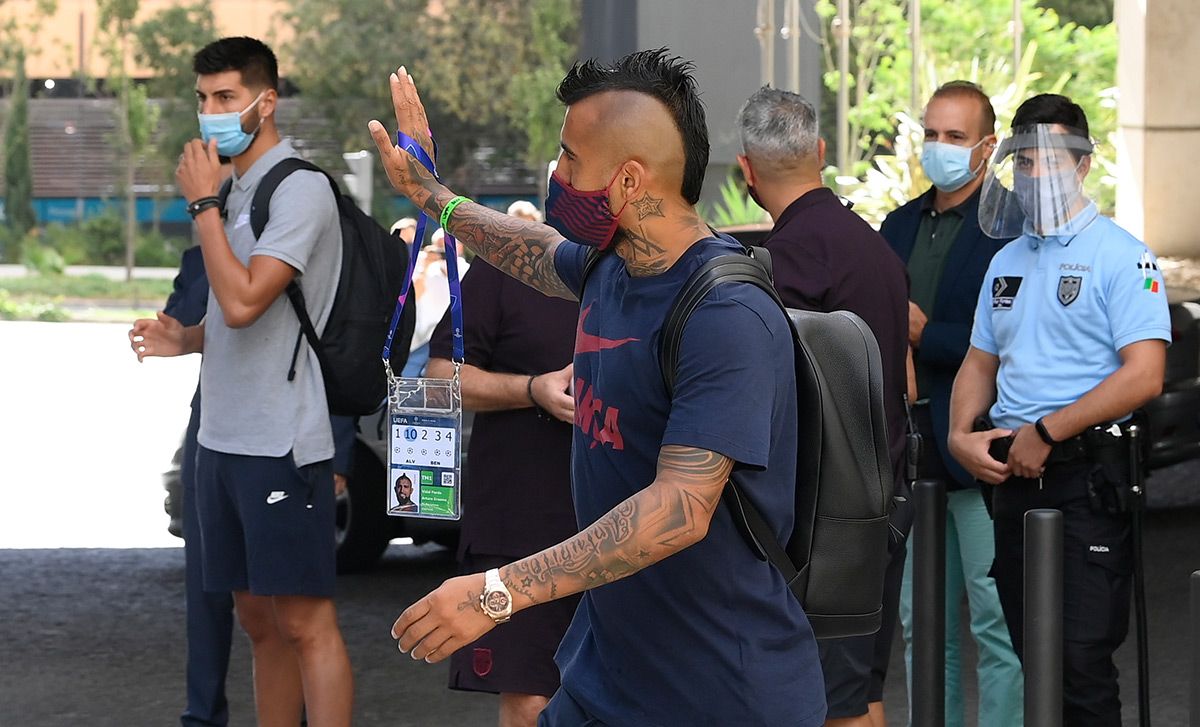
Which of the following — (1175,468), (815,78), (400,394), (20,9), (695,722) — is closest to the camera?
(695,722)

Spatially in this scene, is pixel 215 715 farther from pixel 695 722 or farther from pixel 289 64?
pixel 289 64

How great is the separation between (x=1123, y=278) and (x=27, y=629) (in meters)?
5.30

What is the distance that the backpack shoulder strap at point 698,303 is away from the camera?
2.86 meters

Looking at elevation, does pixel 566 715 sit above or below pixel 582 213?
below

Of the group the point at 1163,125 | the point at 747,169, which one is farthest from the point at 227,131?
the point at 1163,125

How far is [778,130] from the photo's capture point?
499 centimetres

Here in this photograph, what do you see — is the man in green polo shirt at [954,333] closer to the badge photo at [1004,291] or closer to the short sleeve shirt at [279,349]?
the badge photo at [1004,291]

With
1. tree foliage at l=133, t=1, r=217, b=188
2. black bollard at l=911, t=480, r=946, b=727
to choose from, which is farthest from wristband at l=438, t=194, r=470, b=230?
tree foliage at l=133, t=1, r=217, b=188

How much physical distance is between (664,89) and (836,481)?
2.41ft

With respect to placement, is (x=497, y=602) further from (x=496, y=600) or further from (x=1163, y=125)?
(x=1163, y=125)

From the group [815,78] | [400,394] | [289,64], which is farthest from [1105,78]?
[400,394]

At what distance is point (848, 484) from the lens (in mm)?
3092

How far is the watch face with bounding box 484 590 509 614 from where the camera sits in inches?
109

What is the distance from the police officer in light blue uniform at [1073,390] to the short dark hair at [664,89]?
2.07 meters
